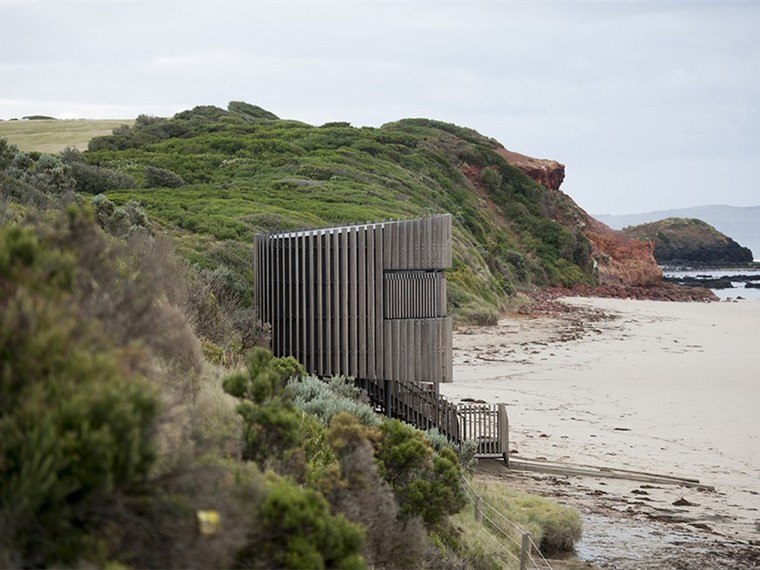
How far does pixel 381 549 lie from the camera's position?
8.51m

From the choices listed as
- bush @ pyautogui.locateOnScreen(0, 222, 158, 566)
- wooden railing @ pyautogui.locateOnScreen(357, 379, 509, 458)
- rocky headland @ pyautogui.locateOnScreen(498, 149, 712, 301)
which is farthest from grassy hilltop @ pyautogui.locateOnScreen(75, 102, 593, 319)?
bush @ pyautogui.locateOnScreen(0, 222, 158, 566)

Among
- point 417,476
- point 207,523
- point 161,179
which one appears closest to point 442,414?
point 417,476

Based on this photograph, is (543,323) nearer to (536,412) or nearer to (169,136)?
(536,412)

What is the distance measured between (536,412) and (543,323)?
2023cm

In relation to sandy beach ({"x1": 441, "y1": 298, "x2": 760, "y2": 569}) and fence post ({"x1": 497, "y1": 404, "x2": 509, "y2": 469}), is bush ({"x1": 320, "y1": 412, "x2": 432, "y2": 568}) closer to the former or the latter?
sandy beach ({"x1": 441, "y1": 298, "x2": 760, "y2": 569})

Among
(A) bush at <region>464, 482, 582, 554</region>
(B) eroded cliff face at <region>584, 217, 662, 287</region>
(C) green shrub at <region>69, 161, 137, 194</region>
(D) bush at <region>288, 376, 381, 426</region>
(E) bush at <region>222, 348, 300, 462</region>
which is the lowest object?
(A) bush at <region>464, 482, 582, 554</region>

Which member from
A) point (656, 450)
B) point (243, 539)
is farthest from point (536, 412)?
point (243, 539)

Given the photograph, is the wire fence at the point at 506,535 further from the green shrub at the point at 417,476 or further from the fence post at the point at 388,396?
the fence post at the point at 388,396

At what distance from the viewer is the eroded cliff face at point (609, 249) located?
74.0m

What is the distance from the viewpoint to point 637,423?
71.8 feet

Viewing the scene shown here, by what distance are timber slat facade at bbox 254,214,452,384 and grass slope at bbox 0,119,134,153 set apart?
41.0 metres

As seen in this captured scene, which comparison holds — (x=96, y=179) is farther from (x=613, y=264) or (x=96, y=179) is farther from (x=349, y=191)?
(x=613, y=264)

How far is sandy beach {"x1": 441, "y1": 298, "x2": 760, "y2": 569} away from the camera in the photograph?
562 inches

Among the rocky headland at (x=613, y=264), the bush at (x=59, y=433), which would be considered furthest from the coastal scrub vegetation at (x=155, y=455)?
the rocky headland at (x=613, y=264)
